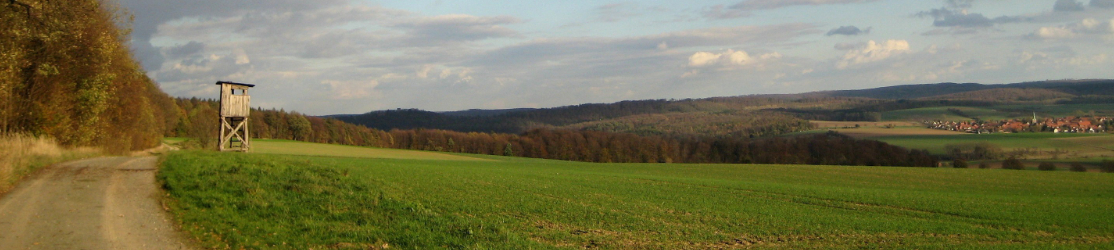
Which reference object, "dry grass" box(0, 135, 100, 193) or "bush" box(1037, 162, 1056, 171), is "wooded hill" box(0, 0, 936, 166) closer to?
"dry grass" box(0, 135, 100, 193)

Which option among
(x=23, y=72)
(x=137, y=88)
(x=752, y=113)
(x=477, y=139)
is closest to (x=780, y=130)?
(x=752, y=113)

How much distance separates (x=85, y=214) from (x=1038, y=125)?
13173cm

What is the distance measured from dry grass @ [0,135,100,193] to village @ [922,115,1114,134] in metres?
122

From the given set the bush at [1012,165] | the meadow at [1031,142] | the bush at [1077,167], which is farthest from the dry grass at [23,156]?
the meadow at [1031,142]

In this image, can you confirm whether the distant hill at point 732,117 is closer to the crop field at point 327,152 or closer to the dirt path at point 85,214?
the crop field at point 327,152

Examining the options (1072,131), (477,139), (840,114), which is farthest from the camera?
(840,114)

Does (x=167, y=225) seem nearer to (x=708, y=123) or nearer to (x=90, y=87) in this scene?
(x=90, y=87)

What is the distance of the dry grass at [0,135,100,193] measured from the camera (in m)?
14.8

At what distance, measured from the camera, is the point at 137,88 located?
38.8 metres

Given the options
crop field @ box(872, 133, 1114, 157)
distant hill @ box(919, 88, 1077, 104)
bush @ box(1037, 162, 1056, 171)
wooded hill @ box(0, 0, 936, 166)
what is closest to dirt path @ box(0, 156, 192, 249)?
wooded hill @ box(0, 0, 936, 166)

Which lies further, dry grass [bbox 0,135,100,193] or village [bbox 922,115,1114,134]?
village [bbox 922,115,1114,134]

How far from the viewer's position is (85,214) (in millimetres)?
11242

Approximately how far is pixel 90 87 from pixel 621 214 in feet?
83.7

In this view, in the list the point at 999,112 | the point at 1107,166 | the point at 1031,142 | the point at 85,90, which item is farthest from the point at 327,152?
the point at 999,112
